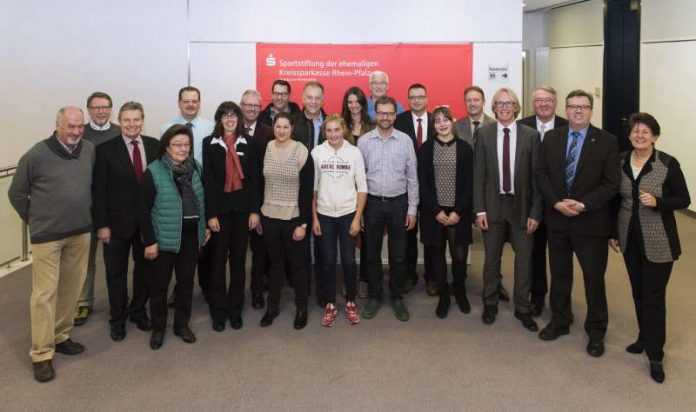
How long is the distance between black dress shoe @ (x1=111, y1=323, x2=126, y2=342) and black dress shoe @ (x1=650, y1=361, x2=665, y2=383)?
10.6 feet

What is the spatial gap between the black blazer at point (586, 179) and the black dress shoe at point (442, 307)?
1.00 m

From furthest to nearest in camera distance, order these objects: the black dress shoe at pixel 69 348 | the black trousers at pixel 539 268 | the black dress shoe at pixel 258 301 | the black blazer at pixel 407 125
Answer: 1. the black blazer at pixel 407 125
2. the black dress shoe at pixel 258 301
3. the black trousers at pixel 539 268
4. the black dress shoe at pixel 69 348

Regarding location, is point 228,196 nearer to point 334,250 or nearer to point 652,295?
point 334,250

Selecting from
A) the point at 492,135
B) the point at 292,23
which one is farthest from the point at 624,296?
the point at 292,23

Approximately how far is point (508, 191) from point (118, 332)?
277cm

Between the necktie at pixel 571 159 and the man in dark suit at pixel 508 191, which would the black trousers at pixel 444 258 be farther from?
the necktie at pixel 571 159

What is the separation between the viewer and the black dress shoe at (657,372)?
310 centimetres

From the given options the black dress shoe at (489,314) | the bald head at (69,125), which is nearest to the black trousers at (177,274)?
the bald head at (69,125)

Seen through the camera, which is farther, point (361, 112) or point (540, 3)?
point (540, 3)

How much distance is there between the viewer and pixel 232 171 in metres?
3.76

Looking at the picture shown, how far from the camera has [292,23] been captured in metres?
5.58

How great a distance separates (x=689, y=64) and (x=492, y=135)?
502 cm

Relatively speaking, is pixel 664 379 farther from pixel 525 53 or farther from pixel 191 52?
pixel 525 53

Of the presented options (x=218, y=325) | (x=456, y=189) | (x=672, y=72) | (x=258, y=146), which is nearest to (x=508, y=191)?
(x=456, y=189)
